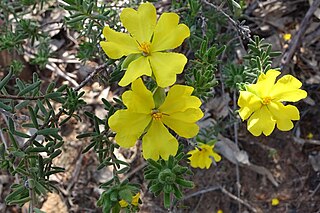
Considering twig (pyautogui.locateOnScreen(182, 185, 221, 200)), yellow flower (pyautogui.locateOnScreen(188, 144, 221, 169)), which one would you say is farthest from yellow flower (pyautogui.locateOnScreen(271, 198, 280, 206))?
yellow flower (pyautogui.locateOnScreen(188, 144, 221, 169))

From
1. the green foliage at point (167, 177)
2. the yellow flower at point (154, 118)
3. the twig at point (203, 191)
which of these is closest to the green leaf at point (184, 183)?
the green foliage at point (167, 177)

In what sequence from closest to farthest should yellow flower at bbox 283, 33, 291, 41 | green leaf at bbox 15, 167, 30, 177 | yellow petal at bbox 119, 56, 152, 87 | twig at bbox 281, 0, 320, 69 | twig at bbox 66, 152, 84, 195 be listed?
yellow petal at bbox 119, 56, 152, 87 → green leaf at bbox 15, 167, 30, 177 → twig at bbox 281, 0, 320, 69 → twig at bbox 66, 152, 84, 195 → yellow flower at bbox 283, 33, 291, 41

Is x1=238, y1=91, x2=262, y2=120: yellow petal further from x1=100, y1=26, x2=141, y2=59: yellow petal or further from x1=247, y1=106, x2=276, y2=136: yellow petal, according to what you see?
x1=100, y1=26, x2=141, y2=59: yellow petal

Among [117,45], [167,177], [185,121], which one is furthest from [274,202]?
[117,45]

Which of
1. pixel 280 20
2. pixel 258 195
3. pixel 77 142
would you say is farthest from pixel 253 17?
pixel 77 142

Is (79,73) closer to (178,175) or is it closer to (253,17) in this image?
(253,17)

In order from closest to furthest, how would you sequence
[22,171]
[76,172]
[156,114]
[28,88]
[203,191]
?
[156,114]
[22,171]
[28,88]
[203,191]
[76,172]

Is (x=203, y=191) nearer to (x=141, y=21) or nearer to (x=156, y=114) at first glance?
(x=156, y=114)
